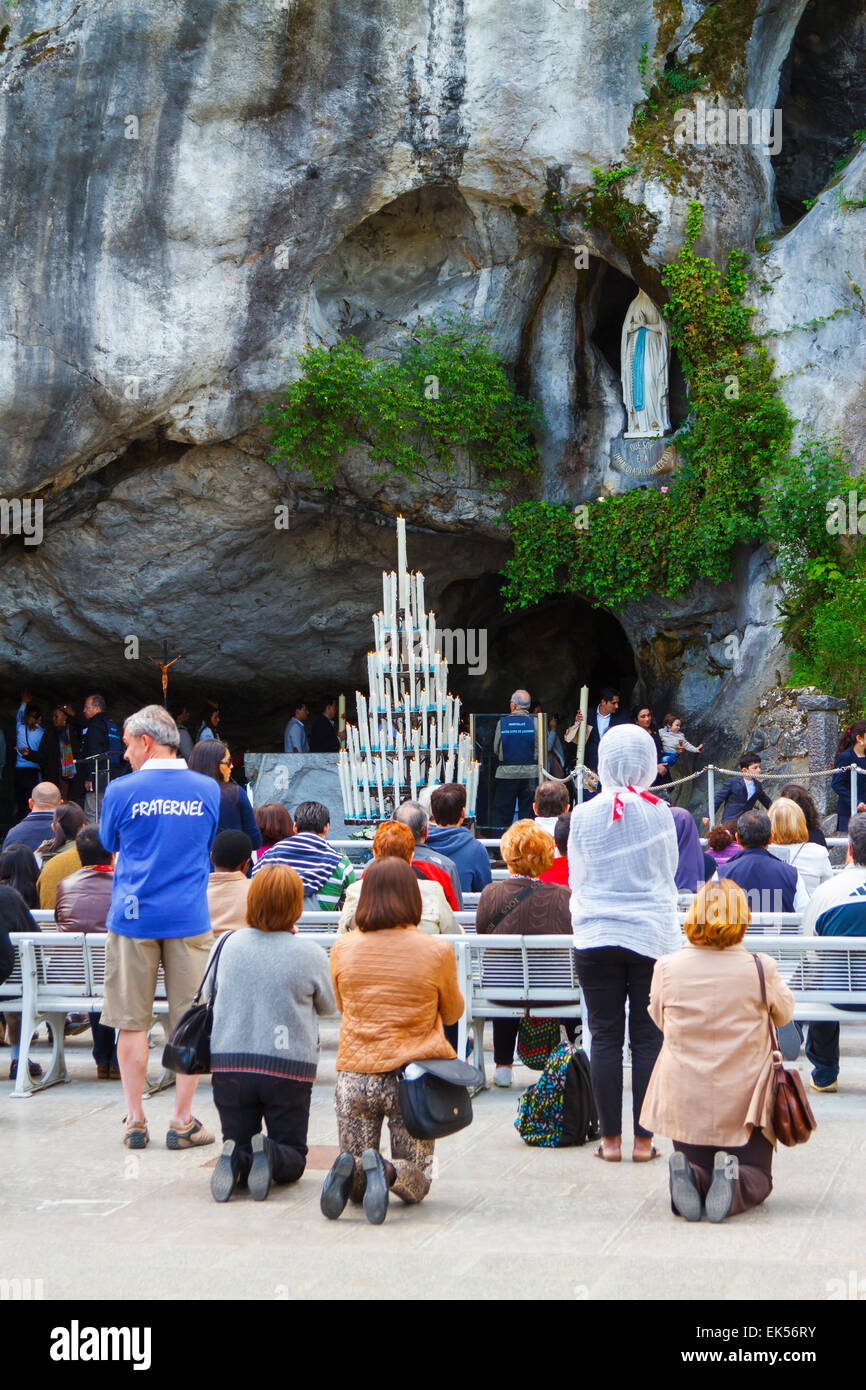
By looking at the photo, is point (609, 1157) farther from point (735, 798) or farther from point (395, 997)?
point (735, 798)

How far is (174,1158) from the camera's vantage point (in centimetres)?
559

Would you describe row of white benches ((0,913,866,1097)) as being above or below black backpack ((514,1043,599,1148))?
above

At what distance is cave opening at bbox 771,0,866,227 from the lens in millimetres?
19109

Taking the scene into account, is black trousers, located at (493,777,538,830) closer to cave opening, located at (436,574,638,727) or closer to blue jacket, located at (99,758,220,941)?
cave opening, located at (436,574,638,727)

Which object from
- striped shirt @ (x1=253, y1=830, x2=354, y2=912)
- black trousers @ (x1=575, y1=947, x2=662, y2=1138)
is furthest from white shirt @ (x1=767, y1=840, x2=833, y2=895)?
black trousers @ (x1=575, y1=947, x2=662, y2=1138)

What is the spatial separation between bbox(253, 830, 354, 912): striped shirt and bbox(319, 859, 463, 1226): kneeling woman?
6.93ft

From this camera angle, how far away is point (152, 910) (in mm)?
5719

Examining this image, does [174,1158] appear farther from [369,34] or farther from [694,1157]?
[369,34]

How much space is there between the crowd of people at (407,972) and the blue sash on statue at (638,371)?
12254 millimetres

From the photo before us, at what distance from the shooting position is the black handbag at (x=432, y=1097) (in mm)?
4691

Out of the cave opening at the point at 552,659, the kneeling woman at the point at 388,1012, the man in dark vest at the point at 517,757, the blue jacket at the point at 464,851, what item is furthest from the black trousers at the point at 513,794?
the kneeling woman at the point at 388,1012

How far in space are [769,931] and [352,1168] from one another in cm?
296

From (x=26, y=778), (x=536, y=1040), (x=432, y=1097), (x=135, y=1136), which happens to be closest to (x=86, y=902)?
(x=135, y=1136)

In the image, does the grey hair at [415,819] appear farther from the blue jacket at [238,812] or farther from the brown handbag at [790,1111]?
the brown handbag at [790,1111]
